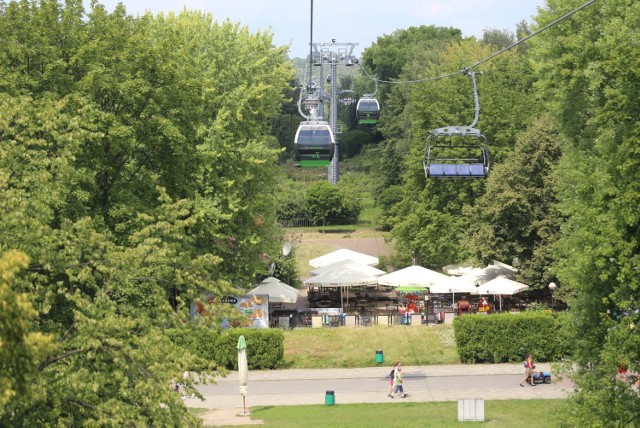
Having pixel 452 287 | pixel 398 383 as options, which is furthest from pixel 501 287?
pixel 398 383

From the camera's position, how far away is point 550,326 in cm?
3638

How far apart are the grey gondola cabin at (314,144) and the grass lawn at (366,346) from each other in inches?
259

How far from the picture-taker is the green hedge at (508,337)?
36.5 m

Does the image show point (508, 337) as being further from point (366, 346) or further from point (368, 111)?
point (368, 111)

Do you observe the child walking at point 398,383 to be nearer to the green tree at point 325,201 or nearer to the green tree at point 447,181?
the green tree at point 447,181

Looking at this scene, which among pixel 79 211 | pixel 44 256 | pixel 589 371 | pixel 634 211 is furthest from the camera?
pixel 79 211

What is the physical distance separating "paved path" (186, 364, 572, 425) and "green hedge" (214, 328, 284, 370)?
0.44 m

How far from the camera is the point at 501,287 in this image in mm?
42844

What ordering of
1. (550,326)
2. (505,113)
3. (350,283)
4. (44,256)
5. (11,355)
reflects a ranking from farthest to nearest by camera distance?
1. (505,113)
2. (350,283)
3. (550,326)
4. (44,256)
5. (11,355)

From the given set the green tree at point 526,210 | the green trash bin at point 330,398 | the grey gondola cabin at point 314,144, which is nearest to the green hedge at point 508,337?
the green trash bin at point 330,398

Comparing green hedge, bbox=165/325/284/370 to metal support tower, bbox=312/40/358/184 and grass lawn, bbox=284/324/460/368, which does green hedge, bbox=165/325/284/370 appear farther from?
metal support tower, bbox=312/40/358/184

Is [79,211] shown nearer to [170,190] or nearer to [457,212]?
[170,190]

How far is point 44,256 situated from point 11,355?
20.4ft

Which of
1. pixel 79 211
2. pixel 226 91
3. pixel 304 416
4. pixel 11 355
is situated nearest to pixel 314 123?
pixel 226 91
